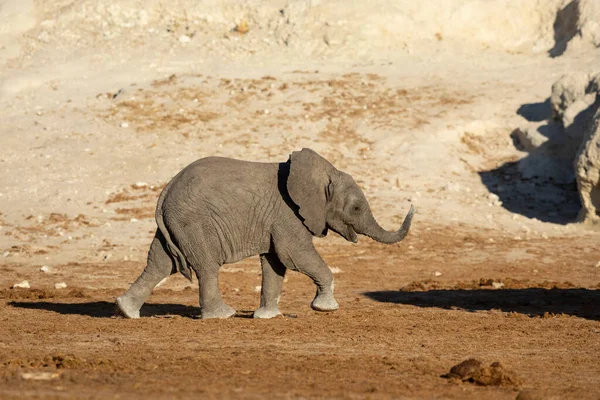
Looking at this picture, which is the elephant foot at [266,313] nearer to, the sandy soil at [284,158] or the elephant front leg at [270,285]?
the elephant front leg at [270,285]

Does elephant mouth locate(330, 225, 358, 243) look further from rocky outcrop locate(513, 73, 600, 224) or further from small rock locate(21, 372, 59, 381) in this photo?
rocky outcrop locate(513, 73, 600, 224)

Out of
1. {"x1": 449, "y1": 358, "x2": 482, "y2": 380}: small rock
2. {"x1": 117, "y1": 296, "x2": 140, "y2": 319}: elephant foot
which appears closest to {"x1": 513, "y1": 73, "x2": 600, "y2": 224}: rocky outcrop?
{"x1": 117, "y1": 296, "x2": 140, "y2": 319}: elephant foot

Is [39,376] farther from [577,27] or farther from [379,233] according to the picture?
[577,27]

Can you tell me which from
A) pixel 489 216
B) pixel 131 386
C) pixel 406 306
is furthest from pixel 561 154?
pixel 131 386

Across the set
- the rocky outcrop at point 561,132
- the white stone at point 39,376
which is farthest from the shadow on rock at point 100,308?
the rocky outcrop at point 561,132

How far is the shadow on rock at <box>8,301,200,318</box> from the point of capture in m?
11.9

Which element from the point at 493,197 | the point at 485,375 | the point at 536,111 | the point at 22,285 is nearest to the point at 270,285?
the point at 485,375

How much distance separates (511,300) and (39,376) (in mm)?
7860

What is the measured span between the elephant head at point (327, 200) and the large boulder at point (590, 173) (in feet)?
28.8

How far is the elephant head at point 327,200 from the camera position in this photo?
10.8 metres

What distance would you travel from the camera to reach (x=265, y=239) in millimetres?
10922

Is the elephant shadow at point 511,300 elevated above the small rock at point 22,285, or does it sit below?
above

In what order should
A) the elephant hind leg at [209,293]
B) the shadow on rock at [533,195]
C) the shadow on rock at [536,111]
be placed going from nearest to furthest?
the elephant hind leg at [209,293] < the shadow on rock at [533,195] < the shadow on rock at [536,111]

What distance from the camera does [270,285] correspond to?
1114 cm
